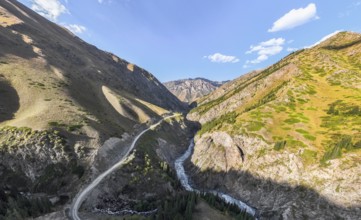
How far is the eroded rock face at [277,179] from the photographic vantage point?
2499 inches

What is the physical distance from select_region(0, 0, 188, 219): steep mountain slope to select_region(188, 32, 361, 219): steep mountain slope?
25443 millimetres

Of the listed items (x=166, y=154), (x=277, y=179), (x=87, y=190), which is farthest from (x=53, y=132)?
(x=277, y=179)

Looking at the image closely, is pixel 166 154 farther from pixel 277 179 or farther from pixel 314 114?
pixel 314 114

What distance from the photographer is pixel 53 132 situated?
259 ft

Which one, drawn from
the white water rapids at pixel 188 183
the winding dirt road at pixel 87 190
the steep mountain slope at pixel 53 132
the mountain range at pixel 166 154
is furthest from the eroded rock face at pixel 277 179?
the winding dirt road at pixel 87 190

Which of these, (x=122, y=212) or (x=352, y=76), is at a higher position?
(x=352, y=76)

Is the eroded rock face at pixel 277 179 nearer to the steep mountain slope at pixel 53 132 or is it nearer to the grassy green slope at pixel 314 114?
the grassy green slope at pixel 314 114

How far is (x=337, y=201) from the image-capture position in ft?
206

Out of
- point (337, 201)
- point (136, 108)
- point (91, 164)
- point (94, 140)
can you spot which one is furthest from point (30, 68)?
point (337, 201)

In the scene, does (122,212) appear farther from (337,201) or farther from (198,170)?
(337,201)

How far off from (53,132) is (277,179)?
246 feet

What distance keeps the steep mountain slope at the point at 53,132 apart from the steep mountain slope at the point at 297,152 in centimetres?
2544

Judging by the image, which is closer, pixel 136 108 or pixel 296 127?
pixel 296 127

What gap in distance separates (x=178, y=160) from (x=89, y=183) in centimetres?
5400
